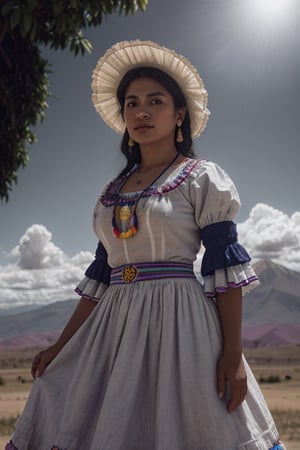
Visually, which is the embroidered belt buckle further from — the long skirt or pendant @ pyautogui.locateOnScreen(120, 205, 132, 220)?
pendant @ pyautogui.locateOnScreen(120, 205, 132, 220)

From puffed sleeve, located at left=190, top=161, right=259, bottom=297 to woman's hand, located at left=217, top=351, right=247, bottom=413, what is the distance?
0.21 metres

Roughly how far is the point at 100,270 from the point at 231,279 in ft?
2.04

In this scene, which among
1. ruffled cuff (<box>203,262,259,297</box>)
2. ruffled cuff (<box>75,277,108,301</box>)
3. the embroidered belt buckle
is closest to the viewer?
ruffled cuff (<box>203,262,259,297</box>)

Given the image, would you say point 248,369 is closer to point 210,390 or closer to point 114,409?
point 210,390

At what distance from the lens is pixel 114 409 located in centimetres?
156

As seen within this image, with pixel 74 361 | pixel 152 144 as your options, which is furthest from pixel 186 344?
pixel 152 144

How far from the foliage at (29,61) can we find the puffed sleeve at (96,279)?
2876mm

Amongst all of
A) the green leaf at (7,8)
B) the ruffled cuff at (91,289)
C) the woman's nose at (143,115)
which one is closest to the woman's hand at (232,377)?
the ruffled cuff at (91,289)

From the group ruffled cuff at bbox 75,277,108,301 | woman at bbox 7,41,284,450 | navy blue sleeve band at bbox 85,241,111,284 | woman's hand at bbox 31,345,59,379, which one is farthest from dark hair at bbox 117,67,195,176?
woman's hand at bbox 31,345,59,379

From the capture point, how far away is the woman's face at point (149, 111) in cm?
194

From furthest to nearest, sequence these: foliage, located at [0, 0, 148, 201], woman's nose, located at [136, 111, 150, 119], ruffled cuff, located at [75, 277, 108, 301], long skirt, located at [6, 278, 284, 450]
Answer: foliage, located at [0, 0, 148, 201] → ruffled cuff, located at [75, 277, 108, 301] → woman's nose, located at [136, 111, 150, 119] → long skirt, located at [6, 278, 284, 450]

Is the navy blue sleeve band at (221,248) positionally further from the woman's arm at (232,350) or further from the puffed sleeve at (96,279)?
the puffed sleeve at (96,279)

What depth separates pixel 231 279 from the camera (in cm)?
167

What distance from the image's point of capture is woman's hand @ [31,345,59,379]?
76.9 inches
